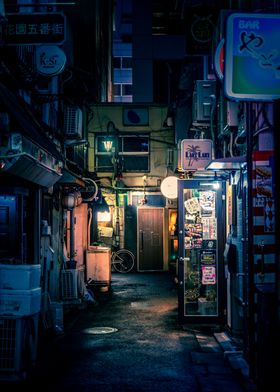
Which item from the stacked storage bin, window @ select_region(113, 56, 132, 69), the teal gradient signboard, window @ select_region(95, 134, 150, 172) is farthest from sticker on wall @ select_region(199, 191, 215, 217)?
window @ select_region(113, 56, 132, 69)

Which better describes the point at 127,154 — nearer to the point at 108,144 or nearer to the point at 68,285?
the point at 108,144

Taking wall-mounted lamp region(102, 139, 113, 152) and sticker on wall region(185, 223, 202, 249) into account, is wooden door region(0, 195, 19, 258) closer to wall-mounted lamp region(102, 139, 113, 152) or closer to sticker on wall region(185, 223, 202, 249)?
sticker on wall region(185, 223, 202, 249)

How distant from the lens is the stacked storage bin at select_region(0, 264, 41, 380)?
7.70 m

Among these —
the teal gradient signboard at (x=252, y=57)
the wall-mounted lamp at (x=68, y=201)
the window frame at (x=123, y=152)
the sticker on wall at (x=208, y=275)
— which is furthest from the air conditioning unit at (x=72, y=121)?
the window frame at (x=123, y=152)

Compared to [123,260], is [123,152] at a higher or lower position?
higher

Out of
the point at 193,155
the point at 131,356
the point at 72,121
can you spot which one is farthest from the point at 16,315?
the point at 72,121

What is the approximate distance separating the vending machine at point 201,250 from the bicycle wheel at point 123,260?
481 inches

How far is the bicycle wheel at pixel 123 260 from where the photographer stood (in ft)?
79.7

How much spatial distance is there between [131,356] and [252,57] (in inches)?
247

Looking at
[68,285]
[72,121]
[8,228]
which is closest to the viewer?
[8,228]

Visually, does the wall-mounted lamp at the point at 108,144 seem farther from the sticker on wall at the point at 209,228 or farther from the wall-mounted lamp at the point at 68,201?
the sticker on wall at the point at 209,228

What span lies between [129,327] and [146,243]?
1257 cm

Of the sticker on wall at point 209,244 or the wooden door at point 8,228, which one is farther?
the sticker on wall at point 209,244

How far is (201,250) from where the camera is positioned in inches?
483
